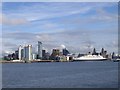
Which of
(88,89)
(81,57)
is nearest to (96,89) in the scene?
(88,89)

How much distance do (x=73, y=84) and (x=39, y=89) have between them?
8.67ft

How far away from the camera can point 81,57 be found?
3759cm

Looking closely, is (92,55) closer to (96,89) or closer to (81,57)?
(81,57)

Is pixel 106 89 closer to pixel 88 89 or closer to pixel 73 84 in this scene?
pixel 88 89

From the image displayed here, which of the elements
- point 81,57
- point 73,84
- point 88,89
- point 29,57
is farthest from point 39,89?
point 81,57

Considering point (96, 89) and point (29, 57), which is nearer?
point (96, 89)

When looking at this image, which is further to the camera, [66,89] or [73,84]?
[73,84]

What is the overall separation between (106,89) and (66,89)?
1399mm

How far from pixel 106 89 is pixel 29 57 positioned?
17.0m

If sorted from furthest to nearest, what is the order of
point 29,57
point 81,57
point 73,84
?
point 81,57 < point 29,57 < point 73,84

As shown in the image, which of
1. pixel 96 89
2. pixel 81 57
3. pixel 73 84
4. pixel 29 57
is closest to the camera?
pixel 96 89

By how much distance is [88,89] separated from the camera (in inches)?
444

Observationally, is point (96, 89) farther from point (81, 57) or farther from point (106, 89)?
point (81, 57)

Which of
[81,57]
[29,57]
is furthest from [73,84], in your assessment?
[81,57]
